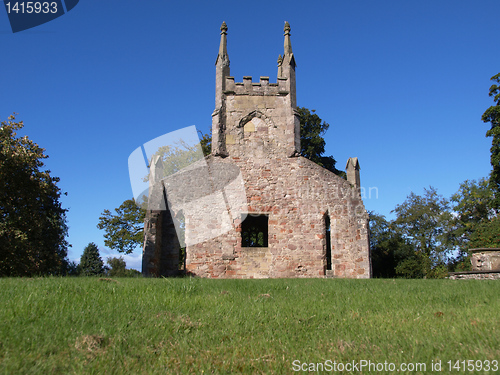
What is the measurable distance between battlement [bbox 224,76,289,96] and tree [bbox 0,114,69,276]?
881cm

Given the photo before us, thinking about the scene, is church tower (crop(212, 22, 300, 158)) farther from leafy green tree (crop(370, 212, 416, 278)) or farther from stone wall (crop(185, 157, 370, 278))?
leafy green tree (crop(370, 212, 416, 278))

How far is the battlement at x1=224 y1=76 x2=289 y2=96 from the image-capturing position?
667 inches

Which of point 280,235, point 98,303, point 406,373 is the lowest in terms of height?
point 406,373

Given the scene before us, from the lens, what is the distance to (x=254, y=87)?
17.1 m

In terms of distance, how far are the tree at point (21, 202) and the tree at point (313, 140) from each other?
17.4 m

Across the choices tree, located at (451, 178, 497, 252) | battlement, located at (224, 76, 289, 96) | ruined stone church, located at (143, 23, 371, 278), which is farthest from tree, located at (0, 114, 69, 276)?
tree, located at (451, 178, 497, 252)

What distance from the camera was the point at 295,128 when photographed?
16.6m

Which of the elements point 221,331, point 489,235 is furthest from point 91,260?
point 221,331

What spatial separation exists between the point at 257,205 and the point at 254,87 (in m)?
5.26

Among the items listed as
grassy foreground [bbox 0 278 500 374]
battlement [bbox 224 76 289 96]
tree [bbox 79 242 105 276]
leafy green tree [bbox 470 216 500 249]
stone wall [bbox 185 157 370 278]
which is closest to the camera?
grassy foreground [bbox 0 278 500 374]

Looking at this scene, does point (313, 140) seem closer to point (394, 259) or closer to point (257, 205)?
point (394, 259)

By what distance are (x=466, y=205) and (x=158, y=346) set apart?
3798 centimetres

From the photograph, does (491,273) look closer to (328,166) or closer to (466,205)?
(328,166)

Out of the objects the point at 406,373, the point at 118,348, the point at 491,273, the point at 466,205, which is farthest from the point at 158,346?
the point at 466,205
